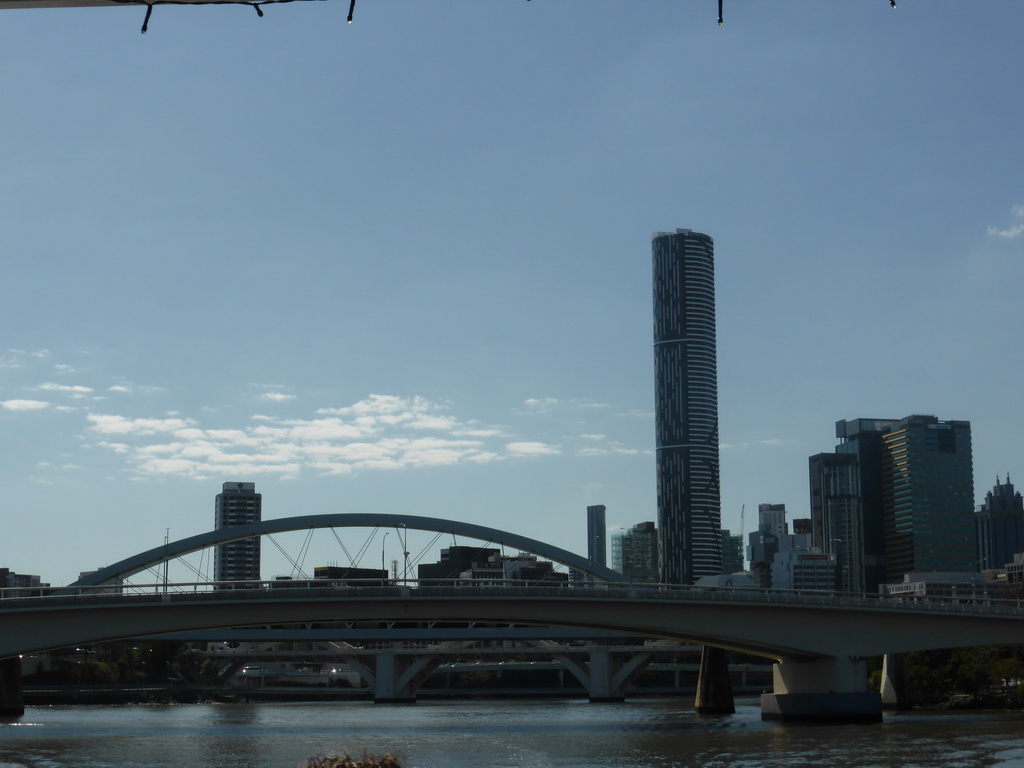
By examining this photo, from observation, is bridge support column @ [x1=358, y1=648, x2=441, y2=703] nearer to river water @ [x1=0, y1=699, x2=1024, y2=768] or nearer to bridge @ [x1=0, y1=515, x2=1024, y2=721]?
river water @ [x1=0, y1=699, x2=1024, y2=768]

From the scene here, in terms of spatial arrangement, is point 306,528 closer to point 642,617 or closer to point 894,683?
point 642,617

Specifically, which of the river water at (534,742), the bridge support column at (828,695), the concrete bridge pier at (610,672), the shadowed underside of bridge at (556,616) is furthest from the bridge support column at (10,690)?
the concrete bridge pier at (610,672)

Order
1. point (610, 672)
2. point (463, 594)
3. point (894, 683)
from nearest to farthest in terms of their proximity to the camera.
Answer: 1. point (463, 594)
2. point (894, 683)
3. point (610, 672)

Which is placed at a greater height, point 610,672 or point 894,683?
point 894,683

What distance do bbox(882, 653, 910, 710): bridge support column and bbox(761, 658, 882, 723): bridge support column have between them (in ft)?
77.3

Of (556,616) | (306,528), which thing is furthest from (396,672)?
(556,616)

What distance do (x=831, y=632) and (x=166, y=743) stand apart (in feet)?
112

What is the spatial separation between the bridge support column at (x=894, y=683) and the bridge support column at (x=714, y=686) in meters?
13.7

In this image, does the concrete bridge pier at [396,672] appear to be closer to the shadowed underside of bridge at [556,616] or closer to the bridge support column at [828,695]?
the shadowed underside of bridge at [556,616]

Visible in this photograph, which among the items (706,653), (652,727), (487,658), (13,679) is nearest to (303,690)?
(487,658)

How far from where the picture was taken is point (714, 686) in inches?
3248

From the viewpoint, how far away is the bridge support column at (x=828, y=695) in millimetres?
63031

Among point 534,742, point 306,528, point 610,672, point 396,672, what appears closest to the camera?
point 534,742

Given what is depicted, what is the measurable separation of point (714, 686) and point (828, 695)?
19.3m
